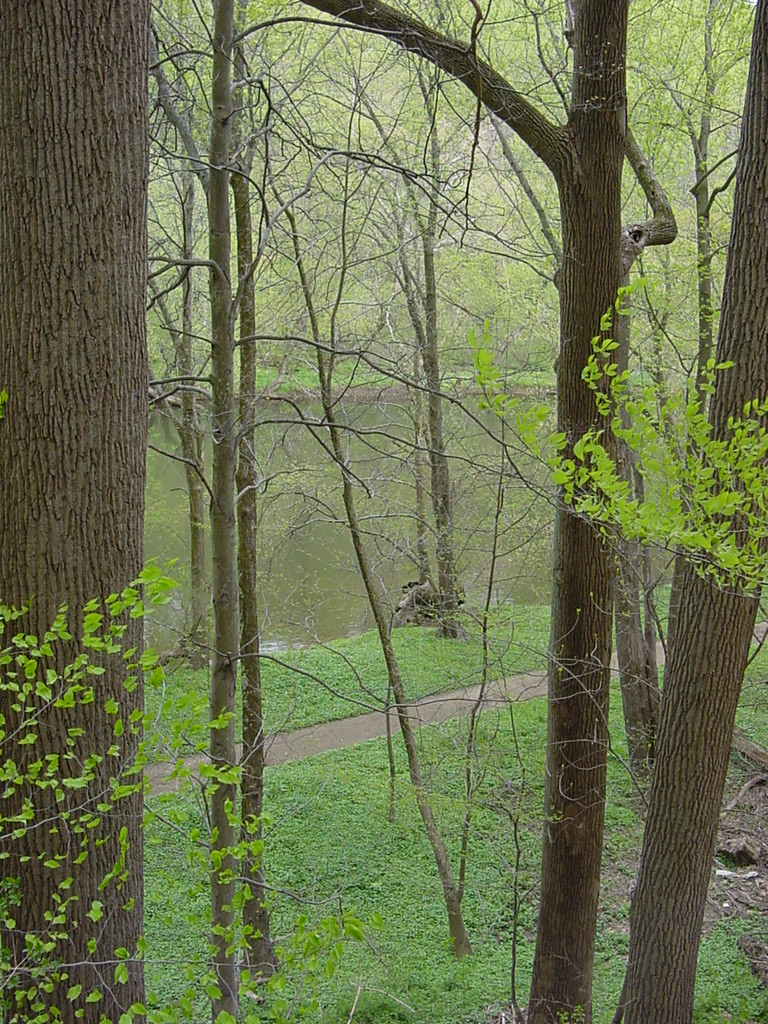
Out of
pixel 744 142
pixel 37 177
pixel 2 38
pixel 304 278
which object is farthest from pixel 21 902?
pixel 304 278

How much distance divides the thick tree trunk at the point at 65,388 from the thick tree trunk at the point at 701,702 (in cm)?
270

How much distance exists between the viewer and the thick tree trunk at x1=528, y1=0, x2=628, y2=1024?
4.28m

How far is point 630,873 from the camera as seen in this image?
7617 mm

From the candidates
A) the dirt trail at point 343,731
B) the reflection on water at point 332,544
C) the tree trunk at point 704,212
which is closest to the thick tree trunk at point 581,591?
the tree trunk at point 704,212

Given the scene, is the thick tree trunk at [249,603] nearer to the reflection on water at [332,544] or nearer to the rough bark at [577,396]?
the rough bark at [577,396]

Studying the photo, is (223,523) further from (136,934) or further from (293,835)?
(293,835)

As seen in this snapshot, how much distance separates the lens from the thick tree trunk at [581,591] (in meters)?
4.28

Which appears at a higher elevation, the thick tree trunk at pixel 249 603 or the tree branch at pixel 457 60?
the tree branch at pixel 457 60

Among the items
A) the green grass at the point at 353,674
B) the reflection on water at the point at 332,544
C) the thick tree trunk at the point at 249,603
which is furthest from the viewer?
the reflection on water at the point at 332,544

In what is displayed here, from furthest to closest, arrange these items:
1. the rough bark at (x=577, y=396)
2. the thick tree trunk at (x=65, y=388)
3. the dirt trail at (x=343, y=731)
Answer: the dirt trail at (x=343, y=731) < the rough bark at (x=577, y=396) < the thick tree trunk at (x=65, y=388)

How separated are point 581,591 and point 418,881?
160 inches

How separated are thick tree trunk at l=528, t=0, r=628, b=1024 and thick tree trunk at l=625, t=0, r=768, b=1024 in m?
0.31

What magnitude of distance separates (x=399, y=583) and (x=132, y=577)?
12.2 meters

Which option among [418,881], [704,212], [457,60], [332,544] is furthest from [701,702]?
[332,544]
